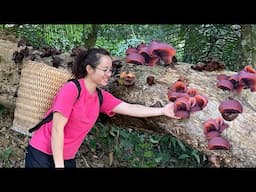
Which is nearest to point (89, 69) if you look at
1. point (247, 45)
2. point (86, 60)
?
point (86, 60)

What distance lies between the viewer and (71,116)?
265 cm

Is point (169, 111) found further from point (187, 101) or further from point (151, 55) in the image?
point (151, 55)

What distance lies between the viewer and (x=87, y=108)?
2.71m

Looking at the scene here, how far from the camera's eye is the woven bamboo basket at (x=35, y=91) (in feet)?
9.91

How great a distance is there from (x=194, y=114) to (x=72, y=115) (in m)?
0.72

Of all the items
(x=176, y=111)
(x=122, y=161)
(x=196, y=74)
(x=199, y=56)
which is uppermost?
(x=199, y=56)

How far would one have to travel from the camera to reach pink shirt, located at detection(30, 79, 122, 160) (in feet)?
8.45

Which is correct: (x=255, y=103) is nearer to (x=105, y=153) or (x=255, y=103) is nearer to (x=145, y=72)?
(x=145, y=72)

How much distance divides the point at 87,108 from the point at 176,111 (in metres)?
0.52

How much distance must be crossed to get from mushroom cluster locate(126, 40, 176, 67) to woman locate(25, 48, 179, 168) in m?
0.40

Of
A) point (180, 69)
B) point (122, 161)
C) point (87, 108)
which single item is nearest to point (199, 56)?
point (122, 161)

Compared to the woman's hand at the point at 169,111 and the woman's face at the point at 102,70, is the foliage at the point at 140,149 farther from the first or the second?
the woman's face at the point at 102,70

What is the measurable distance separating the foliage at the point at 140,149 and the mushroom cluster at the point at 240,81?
1.49 meters

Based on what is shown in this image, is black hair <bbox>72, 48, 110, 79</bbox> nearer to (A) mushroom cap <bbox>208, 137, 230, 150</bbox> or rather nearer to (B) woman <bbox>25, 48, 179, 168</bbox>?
(B) woman <bbox>25, 48, 179, 168</bbox>
